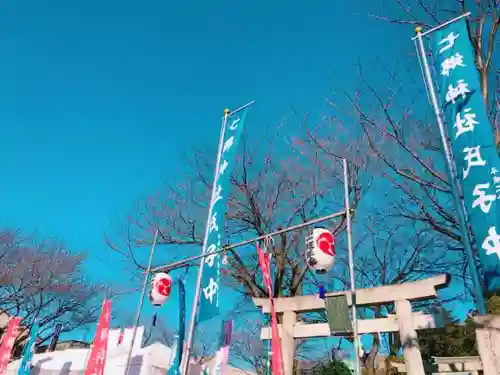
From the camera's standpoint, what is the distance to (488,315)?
257 inches

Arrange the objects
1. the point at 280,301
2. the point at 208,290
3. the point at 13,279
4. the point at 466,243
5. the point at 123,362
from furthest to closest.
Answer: the point at 13,279
the point at 123,362
the point at 280,301
the point at 208,290
the point at 466,243

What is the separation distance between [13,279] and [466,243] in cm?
2503

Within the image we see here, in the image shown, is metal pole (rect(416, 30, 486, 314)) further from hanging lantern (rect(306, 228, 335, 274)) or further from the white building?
the white building

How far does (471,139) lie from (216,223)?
5601 millimetres

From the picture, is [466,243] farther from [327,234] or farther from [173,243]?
[173,243]

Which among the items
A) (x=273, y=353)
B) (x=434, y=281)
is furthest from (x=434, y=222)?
(x=273, y=353)

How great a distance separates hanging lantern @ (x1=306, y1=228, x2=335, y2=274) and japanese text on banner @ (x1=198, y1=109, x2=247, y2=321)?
7.25 ft

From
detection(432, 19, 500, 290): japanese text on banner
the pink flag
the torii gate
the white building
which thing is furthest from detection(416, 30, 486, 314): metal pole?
the pink flag

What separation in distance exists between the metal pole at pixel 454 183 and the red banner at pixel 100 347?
39.4 feet

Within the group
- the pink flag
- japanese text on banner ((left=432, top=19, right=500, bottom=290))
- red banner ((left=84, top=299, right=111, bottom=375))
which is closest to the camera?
japanese text on banner ((left=432, top=19, right=500, bottom=290))

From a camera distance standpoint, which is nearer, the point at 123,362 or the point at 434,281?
the point at 434,281

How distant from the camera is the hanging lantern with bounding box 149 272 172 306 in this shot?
34.3 feet

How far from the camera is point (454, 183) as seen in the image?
7859 mm

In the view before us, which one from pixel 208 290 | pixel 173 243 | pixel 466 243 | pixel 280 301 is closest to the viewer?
pixel 466 243
